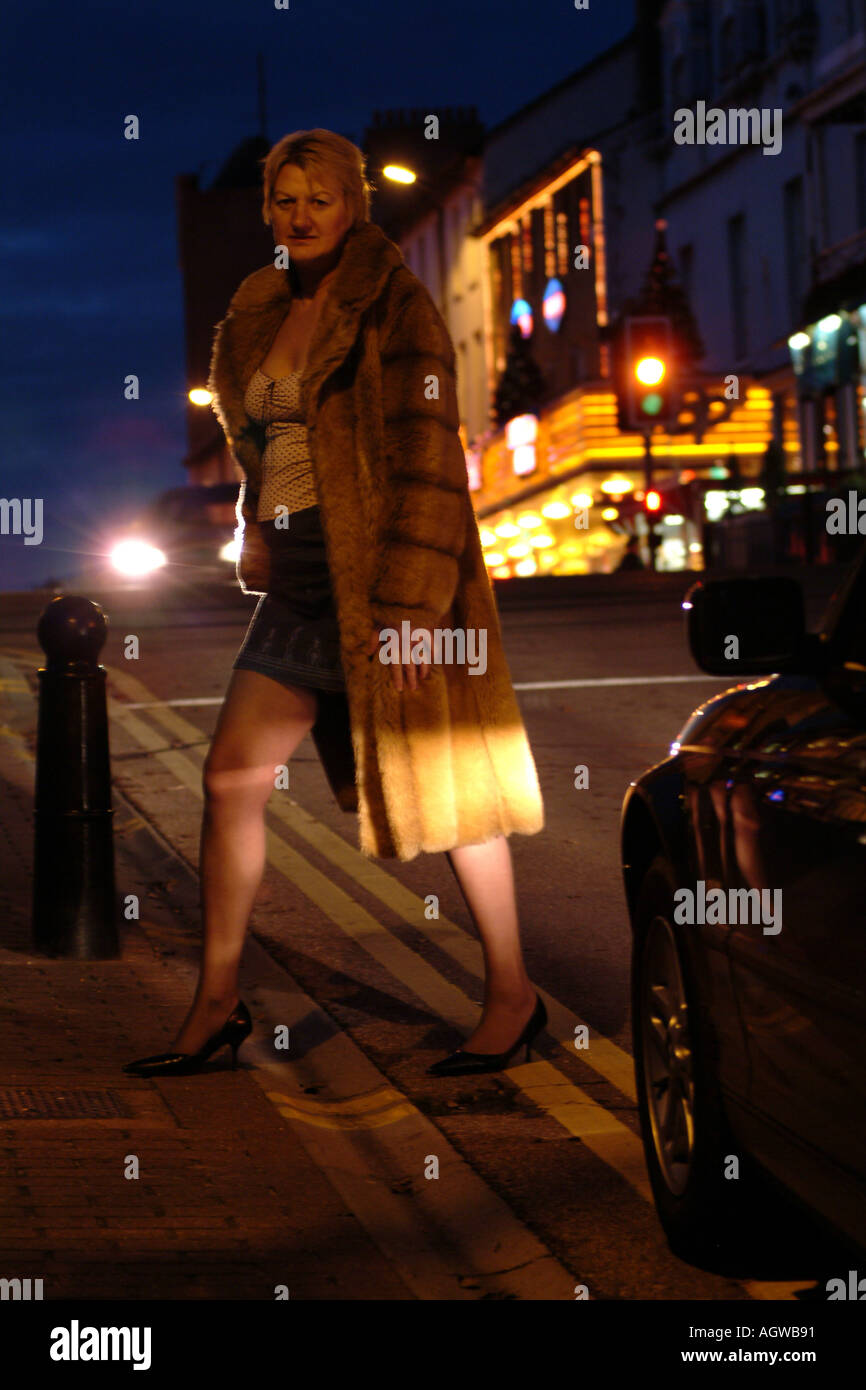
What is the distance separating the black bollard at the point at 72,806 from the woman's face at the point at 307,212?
5.89 ft

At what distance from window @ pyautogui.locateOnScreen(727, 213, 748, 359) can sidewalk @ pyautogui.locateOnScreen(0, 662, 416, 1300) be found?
4175 centimetres

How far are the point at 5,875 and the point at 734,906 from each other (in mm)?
4732

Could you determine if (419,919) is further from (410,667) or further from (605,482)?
(605,482)

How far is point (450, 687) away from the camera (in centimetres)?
511

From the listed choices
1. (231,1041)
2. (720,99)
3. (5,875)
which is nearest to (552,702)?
(5,875)

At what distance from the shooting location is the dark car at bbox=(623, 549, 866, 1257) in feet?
10.1

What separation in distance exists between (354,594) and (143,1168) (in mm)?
1380

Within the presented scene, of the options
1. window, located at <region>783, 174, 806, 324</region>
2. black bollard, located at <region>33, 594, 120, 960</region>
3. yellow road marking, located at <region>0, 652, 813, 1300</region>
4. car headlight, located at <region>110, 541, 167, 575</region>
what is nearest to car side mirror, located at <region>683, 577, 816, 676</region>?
yellow road marking, located at <region>0, 652, 813, 1300</region>

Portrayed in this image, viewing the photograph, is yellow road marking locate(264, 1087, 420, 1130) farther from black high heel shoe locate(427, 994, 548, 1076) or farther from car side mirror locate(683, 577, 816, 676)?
car side mirror locate(683, 577, 816, 676)

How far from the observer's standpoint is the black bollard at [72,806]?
6.52 metres

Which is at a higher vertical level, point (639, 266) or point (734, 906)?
point (639, 266)

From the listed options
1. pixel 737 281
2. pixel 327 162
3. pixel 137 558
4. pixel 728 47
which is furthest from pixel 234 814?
pixel 728 47

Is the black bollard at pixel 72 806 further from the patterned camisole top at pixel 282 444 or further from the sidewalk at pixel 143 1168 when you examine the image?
the patterned camisole top at pixel 282 444
